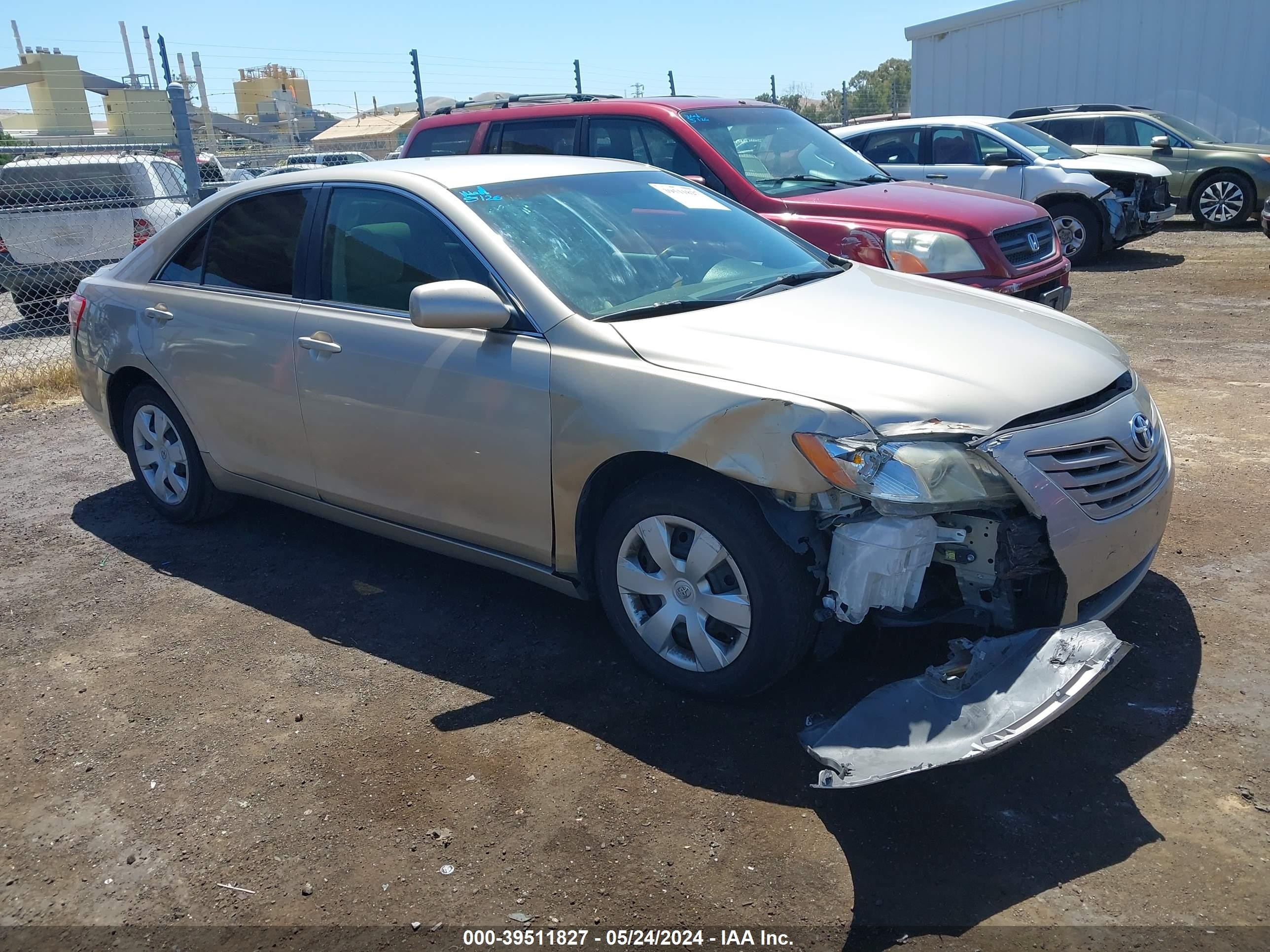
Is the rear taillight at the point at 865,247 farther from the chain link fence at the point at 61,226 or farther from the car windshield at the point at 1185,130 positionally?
the car windshield at the point at 1185,130

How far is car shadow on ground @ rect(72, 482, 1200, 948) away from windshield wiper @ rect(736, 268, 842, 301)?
1.35 m

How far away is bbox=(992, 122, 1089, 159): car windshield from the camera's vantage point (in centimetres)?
1250

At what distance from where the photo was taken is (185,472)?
17.3 feet

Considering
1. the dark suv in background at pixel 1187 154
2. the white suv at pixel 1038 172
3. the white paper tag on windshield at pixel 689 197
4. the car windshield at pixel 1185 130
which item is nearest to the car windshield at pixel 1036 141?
the white suv at pixel 1038 172

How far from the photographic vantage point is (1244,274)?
11.1 m

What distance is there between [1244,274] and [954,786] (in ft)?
33.4

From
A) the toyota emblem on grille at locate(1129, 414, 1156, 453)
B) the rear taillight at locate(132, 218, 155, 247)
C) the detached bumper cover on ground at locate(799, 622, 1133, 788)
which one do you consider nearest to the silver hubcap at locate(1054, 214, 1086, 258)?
the toyota emblem on grille at locate(1129, 414, 1156, 453)

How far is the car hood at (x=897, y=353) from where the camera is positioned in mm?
3078

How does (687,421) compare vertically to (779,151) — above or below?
below

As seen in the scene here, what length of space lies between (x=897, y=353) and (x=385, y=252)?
2.12 metres

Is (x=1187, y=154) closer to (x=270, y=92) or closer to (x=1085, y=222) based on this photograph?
(x=1085, y=222)

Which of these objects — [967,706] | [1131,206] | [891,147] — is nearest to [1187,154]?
[1131,206]

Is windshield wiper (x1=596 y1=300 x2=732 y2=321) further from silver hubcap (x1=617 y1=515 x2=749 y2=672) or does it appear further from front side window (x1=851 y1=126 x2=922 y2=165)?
front side window (x1=851 y1=126 x2=922 y2=165)

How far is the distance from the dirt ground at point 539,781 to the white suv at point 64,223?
7.36m
